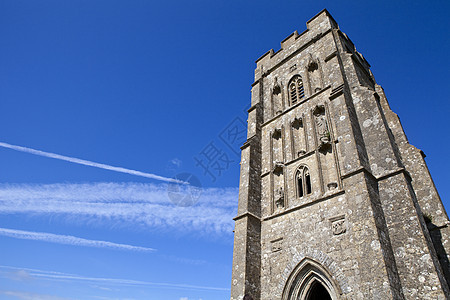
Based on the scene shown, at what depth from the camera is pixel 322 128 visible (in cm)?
1428

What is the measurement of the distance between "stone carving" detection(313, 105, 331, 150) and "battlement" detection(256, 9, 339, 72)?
248 inches

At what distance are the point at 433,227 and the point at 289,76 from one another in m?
11.8

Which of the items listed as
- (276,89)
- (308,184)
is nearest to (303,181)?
(308,184)

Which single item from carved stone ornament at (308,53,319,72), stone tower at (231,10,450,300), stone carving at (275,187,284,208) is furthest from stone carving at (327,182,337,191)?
carved stone ornament at (308,53,319,72)

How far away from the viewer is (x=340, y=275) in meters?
9.62

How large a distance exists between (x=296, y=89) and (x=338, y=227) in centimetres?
989

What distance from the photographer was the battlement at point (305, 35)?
19.1m

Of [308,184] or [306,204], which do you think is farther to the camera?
[308,184]

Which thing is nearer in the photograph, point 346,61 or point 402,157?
point 402,157

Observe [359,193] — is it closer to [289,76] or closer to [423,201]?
[423,201]

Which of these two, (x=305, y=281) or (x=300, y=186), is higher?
(x=300, y=186)

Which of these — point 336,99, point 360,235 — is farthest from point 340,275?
point 336,99

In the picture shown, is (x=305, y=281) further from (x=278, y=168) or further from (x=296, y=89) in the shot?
(x=296, y=89)

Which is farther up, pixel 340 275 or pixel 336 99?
pixel 336 99
